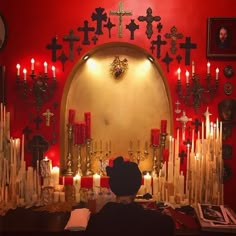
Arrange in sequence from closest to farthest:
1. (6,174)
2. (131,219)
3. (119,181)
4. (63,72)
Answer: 1. (131,219)
2. (119,181)
3. (6,174)
4. (63,72)

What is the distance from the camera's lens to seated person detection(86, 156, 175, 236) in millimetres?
1815

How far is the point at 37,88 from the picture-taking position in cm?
342

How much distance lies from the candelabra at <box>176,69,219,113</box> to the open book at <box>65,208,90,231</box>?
1420mm

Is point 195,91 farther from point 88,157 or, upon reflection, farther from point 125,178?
point 125,178

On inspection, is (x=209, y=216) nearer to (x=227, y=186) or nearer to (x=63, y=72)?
(x=227, y=186)

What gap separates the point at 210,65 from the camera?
3443mm

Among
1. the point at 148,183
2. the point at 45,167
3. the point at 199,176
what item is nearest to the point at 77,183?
the point at 45,167

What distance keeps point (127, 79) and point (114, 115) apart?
380mm

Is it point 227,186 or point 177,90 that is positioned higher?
point 177,90

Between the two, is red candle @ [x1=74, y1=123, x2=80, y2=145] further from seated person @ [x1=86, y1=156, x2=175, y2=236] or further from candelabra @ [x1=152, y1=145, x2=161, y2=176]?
seated person @ [x1=86, y1=156, x2=175, y2=236]

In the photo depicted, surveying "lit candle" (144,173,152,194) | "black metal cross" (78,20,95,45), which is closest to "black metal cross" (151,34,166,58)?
"black metal cross" (78,20,95,45)

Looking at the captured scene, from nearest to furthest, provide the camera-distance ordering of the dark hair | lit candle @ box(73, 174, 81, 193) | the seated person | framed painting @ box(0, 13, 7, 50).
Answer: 1. the seated person
2. the dark hair
3. lit candle @ box(73, 174, 81, 193)
4. framed painting @ box(0, 13, 7, 50)

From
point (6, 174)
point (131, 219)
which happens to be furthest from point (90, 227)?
→ point (6, 174)

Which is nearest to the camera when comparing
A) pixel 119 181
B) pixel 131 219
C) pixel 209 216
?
pixel 131 219
